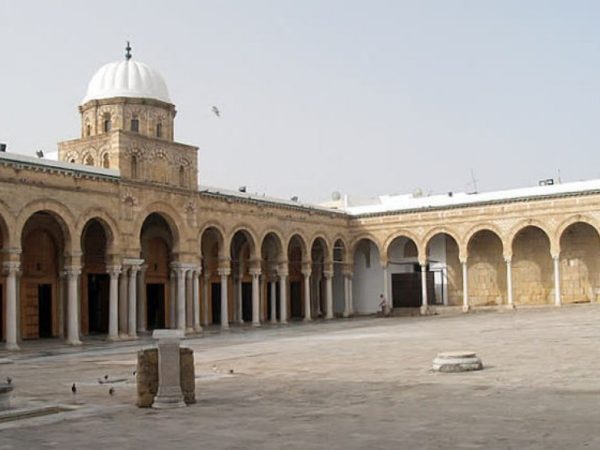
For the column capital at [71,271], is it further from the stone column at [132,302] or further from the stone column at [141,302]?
the stone column at [141,302]

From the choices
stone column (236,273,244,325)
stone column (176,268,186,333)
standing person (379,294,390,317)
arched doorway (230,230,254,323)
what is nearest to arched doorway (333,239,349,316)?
standing person (379,294,390,317)

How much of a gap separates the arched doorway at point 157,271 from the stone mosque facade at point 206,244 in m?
0.07

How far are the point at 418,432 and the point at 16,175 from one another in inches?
Answer: 700

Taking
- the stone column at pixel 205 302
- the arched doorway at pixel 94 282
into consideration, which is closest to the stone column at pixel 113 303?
the arched doorway at pixel 94 282

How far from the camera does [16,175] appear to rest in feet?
73.3

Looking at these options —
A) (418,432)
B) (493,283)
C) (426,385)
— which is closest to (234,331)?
(493,283)

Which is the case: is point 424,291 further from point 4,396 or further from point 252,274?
point 4,396

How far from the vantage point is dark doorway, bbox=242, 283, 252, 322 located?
37094 millimetres

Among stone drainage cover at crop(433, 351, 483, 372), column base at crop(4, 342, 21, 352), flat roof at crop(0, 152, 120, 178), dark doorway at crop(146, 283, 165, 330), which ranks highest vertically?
flat roof at crop(0, 152, 120, 178)

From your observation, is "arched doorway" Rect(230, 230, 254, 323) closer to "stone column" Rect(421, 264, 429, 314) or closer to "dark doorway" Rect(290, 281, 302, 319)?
Answer: "dark doorway" Rect(290, 281, 302, 319)

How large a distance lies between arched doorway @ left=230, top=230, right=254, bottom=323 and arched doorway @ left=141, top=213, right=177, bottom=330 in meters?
3.61

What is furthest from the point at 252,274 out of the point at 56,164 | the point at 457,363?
the point at 457,363

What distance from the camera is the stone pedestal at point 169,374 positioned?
9.95m

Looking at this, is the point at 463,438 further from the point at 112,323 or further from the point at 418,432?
the point at 112,323
